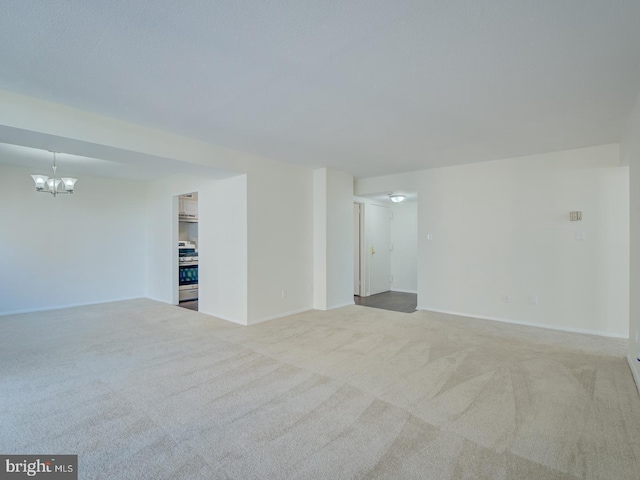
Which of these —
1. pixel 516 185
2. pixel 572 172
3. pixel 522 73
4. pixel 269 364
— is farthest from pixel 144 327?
pixel 572 172

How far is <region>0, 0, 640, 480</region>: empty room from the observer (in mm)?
1719

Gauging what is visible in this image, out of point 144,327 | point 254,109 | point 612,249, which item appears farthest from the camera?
point 144,327

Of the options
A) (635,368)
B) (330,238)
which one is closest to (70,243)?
(330,238)

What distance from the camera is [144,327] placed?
4324 millimetres

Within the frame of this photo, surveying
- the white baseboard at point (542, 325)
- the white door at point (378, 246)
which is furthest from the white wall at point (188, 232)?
the white baseboard at point (542, 325)

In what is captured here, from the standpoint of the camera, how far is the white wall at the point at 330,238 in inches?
209

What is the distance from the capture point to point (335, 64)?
6.89ft

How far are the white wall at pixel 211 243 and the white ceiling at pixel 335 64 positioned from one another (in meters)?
1.43

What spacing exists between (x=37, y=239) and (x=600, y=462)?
24.3ft

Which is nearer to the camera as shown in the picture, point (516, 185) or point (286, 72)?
point (286, 72)

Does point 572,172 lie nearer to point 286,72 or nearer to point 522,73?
point 522,73

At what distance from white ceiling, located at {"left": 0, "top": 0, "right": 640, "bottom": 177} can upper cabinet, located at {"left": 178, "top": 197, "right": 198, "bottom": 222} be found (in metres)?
3.51

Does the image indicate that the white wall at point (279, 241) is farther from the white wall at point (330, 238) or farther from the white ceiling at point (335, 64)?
the white ceiling at point (335, 64)

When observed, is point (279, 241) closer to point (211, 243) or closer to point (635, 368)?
point (211, 243)
